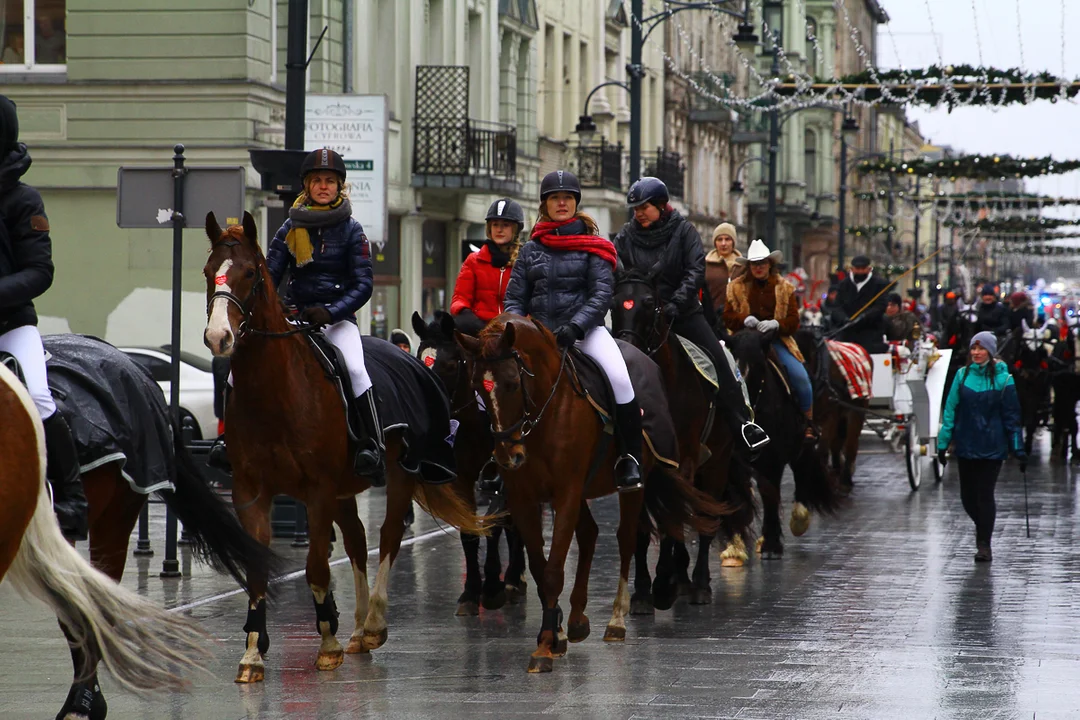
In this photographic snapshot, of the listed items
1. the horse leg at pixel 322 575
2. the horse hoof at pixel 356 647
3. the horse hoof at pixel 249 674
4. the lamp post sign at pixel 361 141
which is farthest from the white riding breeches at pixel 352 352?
the lamp post sign at pixel 361 141

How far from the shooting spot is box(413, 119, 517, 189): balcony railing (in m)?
32.8

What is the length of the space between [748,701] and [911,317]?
630 inches

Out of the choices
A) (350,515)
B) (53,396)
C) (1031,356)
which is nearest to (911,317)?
(1031,356)

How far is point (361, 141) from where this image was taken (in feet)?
60.2

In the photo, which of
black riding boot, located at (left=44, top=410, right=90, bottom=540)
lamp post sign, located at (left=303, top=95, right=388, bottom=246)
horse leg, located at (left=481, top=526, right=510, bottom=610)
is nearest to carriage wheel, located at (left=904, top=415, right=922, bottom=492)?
lamp post sign, located at (left=303, top=95, right=388, bottom=246)

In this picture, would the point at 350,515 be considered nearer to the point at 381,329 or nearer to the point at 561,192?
the point at 561,192

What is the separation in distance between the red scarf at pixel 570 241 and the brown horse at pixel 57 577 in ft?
14.9

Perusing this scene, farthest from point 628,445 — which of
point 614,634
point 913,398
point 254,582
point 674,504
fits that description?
point 913,398

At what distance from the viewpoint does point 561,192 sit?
1053 centimetres

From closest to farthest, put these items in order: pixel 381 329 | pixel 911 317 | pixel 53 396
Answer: pixel 53 396 < pixel 911 317 < pixel 381 329

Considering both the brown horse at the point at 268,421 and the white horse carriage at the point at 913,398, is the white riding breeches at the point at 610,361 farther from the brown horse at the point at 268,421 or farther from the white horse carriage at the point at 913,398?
the white horse carriage at the point at 913,398

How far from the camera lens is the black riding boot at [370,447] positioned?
9648 mm

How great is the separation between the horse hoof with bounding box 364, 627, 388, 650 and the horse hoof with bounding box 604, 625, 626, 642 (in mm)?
1256

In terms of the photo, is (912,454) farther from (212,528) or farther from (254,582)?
(212,528)
